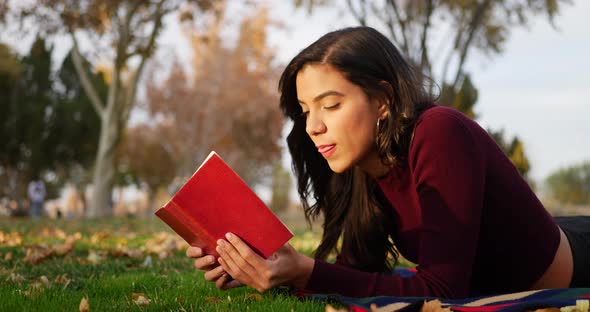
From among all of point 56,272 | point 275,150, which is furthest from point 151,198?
point 56,272

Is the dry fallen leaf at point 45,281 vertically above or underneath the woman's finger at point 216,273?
underneath

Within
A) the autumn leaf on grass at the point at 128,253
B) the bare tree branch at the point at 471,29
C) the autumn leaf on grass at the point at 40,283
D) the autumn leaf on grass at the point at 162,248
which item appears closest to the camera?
the autumn leaf on grass at the point at 40,283

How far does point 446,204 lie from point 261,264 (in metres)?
0.82

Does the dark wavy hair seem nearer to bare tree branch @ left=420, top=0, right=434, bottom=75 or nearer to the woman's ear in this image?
the woman's ear

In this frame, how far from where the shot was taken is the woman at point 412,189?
2.48m

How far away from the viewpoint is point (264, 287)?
2.53m

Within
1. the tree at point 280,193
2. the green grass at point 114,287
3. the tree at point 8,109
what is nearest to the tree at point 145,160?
the tree at point 280,193

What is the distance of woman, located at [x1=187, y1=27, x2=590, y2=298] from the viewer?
248 cm

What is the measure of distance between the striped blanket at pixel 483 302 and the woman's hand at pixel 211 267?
549mm

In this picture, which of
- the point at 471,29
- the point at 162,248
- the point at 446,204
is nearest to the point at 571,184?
the point at 471,29

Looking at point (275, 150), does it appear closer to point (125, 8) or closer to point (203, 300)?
point (125, 8)

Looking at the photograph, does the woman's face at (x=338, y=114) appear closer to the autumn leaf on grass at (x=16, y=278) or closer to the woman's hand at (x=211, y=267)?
the woman's hand at (x=211, y=267)

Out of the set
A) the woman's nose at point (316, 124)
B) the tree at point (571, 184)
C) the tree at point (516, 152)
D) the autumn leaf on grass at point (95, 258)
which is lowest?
the tree at point (571, 184)

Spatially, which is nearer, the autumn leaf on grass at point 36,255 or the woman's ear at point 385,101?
the woman's ear at point 385,101
